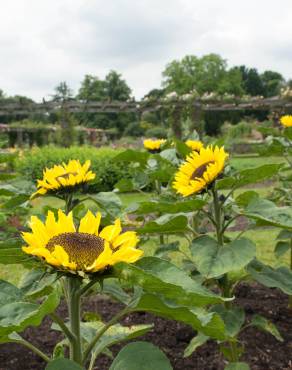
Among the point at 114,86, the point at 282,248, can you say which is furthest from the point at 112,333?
the point at 114,86

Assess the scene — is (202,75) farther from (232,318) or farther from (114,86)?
(232,318)

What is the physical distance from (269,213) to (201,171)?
0.30 m

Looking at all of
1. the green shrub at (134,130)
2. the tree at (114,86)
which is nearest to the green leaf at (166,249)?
the green shrub at (134,130)

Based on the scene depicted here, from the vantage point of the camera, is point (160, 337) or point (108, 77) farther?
point (108, 77)

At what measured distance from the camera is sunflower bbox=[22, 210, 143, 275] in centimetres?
106

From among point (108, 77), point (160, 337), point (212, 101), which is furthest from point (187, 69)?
point (160, 337)

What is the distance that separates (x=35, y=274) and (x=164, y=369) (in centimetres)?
65

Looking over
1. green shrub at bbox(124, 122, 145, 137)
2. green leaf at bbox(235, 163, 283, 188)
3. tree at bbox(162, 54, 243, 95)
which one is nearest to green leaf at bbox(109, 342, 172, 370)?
green leaf at bbox(235, 163, 283, 188)

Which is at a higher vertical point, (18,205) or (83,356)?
(18,205)

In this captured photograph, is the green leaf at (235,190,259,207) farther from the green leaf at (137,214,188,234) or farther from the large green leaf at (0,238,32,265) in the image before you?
the large green leaf at (0,238,32,265)

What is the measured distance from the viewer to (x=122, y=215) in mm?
2289

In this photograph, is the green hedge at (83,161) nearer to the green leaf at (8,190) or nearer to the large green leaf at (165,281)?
the green leaf at (8,190)

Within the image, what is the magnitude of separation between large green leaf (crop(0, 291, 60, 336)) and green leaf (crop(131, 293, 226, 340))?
22 cm

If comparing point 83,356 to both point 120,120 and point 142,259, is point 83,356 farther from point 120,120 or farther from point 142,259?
point 120,120
